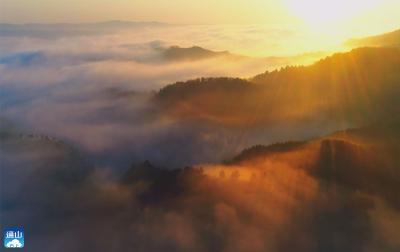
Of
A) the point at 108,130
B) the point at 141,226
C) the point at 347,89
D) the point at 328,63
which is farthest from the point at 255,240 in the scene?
the point at 347,89

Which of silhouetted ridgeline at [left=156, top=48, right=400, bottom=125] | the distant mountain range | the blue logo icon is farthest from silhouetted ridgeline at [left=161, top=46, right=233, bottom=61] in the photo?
the blue logo icon

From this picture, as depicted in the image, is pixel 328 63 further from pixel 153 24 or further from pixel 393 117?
pixel 153 24

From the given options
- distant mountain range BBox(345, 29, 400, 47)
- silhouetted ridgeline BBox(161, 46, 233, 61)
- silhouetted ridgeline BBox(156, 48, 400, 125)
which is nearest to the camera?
distant mountain range BBox(345, 29, 400, 47)

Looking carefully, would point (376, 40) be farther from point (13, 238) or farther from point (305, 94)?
point (13, 238)

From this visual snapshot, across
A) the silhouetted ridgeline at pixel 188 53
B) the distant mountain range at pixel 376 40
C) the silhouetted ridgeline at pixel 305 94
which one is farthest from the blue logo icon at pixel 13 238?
the distant mountain range at pixel 376 40

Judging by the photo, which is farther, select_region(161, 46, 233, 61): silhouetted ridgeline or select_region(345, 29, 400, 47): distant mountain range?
select_region(161, 46, 233, 61): silhouetted ridgeline

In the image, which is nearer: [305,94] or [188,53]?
[188,53]

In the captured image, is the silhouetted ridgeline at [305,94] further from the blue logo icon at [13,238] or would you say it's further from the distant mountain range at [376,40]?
the blue logo icon at [13,238]

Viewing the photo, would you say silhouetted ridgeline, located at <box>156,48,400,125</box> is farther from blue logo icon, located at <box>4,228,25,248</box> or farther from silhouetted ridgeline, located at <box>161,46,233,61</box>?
blue logo icon, located at <box>4,228,25,248</box>

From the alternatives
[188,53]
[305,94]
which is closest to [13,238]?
[188,53]
